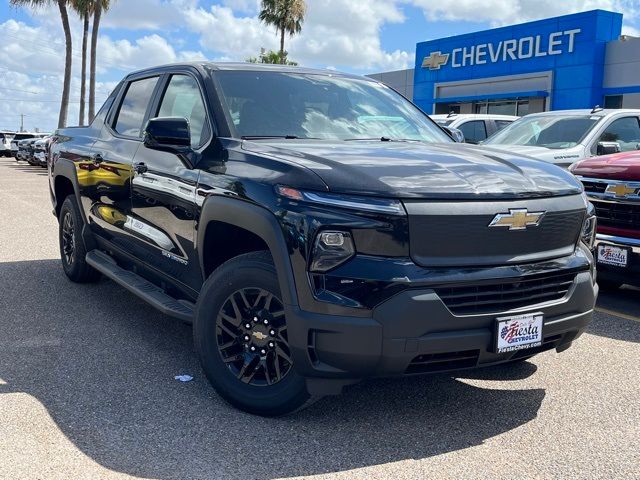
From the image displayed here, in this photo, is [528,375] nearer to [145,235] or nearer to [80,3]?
[145,235]

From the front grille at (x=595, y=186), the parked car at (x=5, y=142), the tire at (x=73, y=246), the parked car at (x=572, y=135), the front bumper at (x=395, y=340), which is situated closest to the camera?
the front bumper at (x=395, y=340)

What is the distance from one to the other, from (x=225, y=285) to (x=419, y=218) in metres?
1.10

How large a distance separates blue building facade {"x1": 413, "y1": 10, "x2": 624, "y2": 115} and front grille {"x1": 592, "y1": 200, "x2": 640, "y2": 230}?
71.5 ft

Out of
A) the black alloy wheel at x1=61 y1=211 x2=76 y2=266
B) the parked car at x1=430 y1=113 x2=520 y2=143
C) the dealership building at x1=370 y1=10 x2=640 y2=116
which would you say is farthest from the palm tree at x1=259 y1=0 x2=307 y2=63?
the black alloy wheel at x1=61 y1=211 x2=76 y2=266

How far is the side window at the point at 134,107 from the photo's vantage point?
17.8 ft

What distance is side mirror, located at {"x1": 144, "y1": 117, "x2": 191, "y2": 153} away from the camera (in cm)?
421

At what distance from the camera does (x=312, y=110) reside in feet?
15.4

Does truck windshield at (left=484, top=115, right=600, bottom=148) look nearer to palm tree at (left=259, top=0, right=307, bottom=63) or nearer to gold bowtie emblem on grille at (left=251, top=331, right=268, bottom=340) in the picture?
gold bowtie emblem on grille at (left=251, top=331, right=268, bottom=340)

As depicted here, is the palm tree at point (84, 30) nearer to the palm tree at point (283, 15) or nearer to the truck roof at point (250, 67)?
the palm tree at point (283, 15)

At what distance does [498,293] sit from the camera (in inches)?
137

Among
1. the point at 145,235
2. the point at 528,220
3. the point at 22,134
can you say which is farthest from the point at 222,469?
the point at 22,134

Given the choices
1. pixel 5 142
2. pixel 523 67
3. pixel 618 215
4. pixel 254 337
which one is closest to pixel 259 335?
pixel 254 337

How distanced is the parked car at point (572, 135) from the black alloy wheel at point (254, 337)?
626 cm

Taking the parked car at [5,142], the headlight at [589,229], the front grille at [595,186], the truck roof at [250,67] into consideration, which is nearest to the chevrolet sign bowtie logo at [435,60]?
the parked car at [5,142]
